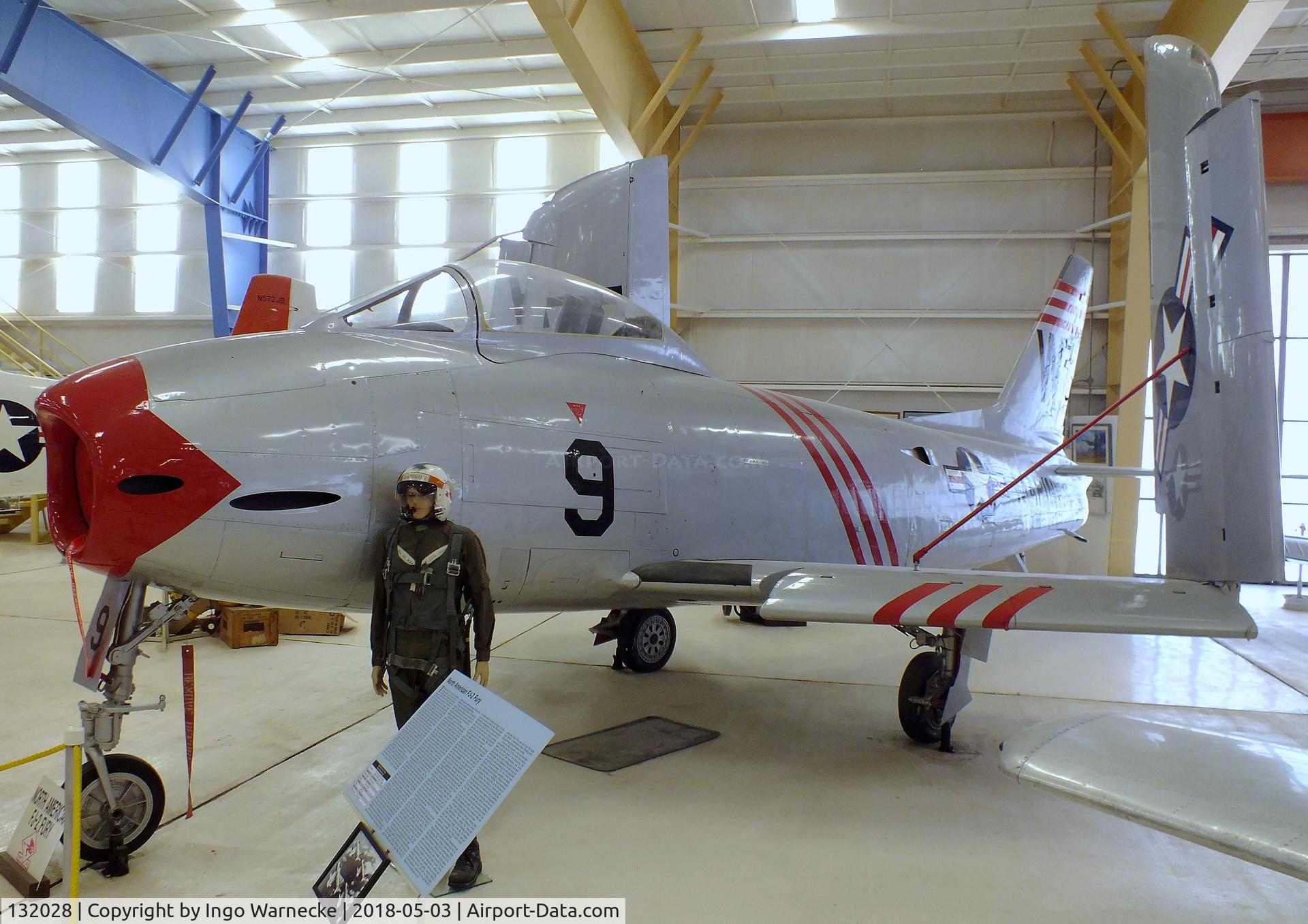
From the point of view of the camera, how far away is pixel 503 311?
417 centimetres

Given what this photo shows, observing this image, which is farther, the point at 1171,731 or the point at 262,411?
the point at 262,411

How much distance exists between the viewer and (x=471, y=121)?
52.7ft

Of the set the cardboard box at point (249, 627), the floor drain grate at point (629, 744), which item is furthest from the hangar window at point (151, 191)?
the floor drain grate at point (629, 744)

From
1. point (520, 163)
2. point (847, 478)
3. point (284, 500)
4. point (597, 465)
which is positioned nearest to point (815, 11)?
point (520, 163)

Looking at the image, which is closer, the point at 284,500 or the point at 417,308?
the point at 284,500

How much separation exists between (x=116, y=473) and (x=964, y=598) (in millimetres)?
3476

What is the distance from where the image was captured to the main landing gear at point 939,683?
4.63 meters

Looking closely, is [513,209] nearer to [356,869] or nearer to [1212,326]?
[1212,326]

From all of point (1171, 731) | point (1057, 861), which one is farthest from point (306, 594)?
point (1057, 861)

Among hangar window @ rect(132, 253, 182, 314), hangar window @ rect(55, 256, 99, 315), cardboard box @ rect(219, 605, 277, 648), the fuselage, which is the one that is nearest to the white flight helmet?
the fuselage

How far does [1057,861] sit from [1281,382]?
13186mm

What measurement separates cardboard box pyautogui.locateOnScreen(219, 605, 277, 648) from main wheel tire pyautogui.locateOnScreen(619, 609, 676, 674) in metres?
3.04

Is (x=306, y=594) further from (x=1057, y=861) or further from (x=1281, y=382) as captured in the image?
(x=1281, y=382)

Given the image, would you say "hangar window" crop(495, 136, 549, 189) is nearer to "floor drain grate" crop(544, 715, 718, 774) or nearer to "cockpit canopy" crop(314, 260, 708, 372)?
"cockpit canopy" crop(314, 260, 708, 372)
